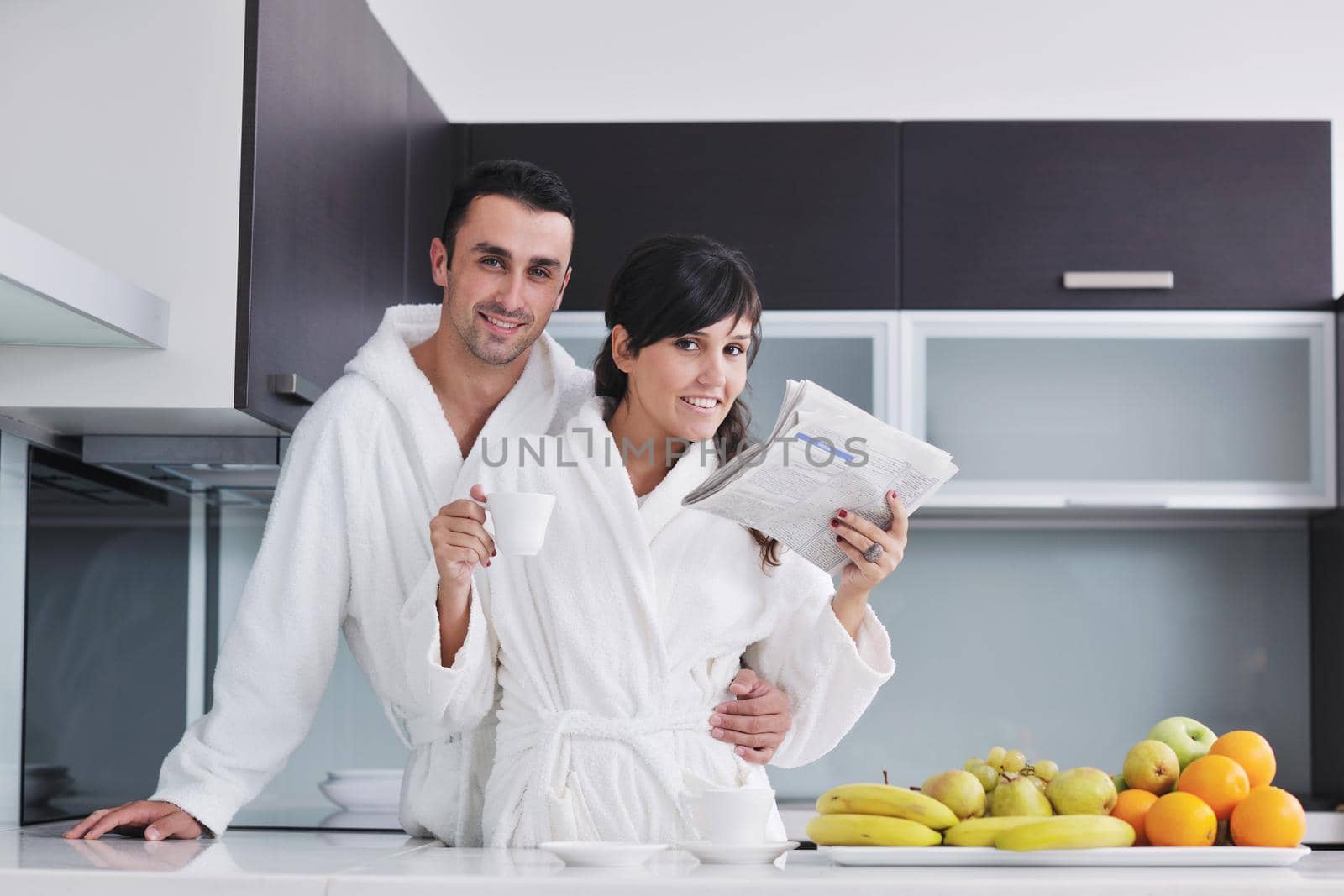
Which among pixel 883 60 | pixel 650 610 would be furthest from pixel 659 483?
pixel 883 60

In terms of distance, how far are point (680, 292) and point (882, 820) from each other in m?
0.76

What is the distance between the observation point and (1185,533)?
11.4 ft

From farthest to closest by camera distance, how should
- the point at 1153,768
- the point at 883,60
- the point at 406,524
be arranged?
the point at 883,60 → the point at 406,524 → the point at 1153,768

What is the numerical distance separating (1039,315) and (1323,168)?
2.20 feet

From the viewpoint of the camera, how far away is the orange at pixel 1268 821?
136 cm

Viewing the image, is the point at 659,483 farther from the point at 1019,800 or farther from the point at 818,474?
the point at 1019,800

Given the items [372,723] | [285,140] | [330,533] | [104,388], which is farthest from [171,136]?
Answer: [372,723]

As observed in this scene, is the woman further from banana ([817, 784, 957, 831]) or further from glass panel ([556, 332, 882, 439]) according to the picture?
glass panel ([556, 332, 882, 439])

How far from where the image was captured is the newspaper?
158 cm

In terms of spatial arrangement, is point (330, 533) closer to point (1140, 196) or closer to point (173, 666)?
point (173, 666)

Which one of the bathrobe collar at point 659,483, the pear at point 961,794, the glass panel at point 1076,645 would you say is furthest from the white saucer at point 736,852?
the glass panel at point 1076,645

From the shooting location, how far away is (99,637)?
8.61 ft

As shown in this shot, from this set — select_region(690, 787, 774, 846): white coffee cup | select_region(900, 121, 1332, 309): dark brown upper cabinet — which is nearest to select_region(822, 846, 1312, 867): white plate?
select_region(690, 787, 774, 846): white coffee cup

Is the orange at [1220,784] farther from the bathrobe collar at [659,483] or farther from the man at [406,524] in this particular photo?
the bathrobe collar at [659,483]
